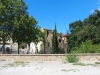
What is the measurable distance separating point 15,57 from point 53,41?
93.2ft

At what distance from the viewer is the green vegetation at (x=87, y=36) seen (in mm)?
32575

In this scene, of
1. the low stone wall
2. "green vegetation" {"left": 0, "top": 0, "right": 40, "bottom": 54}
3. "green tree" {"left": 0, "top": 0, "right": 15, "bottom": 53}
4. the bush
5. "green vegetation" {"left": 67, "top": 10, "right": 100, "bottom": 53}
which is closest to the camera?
Result: the bush

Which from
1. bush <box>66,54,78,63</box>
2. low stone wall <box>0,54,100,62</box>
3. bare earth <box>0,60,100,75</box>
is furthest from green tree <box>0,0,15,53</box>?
bare earth <box>0,60,100,75</box>

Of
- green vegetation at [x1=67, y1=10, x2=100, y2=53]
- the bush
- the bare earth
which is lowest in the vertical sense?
the bare earth

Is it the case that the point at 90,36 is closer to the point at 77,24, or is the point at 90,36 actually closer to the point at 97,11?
the point at 97,11

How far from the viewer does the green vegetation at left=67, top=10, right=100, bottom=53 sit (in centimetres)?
3258

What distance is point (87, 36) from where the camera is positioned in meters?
44.4

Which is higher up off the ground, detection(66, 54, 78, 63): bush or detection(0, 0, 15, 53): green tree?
detection(0, 0, 15, 53): green tree

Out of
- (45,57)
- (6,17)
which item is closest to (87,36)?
(6,17)

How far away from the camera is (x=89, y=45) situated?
107ft

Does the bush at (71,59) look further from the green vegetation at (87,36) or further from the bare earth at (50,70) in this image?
the green vegetation at (87,36)

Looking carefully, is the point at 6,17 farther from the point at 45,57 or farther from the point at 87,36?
the point at 87,36

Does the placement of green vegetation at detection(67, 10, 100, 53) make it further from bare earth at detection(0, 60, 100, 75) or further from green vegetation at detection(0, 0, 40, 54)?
bare earth at detection(0, 60, 100, 75)

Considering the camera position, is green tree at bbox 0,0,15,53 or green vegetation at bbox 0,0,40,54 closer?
green tree at bbox 0,0,15,53
